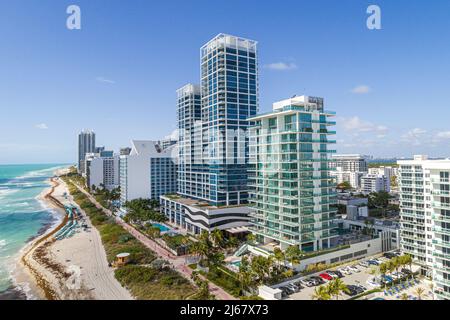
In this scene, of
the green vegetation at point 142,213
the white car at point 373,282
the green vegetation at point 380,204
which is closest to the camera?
the white car at point 373,282

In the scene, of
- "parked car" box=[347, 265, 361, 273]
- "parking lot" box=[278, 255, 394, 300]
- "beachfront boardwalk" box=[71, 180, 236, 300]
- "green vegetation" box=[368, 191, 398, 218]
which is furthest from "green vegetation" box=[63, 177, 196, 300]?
"green vegetation" box=[368, 191, 398, 218]

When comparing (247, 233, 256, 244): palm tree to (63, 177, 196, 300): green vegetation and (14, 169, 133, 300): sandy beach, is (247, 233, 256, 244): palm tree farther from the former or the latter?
(14, 169, 133, 300): sandy beach

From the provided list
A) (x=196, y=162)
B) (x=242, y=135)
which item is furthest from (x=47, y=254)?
(x=242, y=135)

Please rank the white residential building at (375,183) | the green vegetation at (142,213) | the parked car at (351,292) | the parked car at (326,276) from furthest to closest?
the white residential building at (375,183) < the green vegetation at (142,213) < the parked car at (326,276) < the parked car at (351,292)

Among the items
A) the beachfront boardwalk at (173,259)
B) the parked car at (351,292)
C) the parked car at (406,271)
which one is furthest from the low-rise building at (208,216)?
the parked car at (406,271)

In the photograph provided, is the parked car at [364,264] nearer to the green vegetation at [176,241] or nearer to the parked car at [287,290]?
the parked car at [287,290]

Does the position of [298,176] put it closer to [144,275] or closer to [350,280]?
[350,280]
